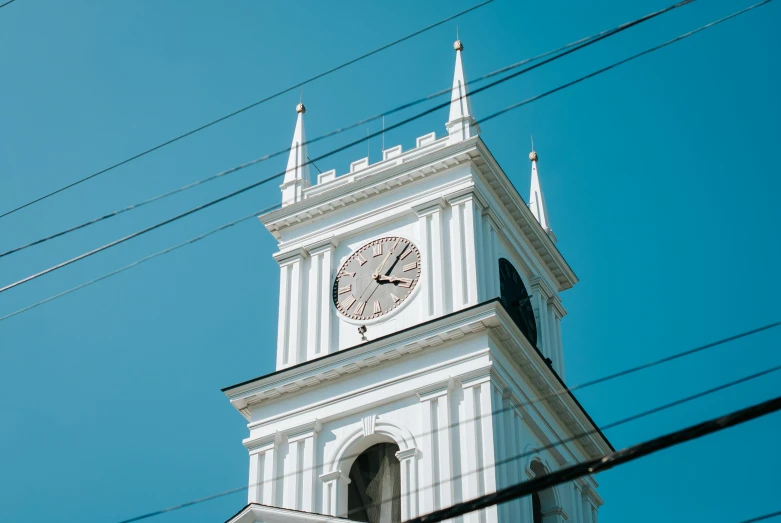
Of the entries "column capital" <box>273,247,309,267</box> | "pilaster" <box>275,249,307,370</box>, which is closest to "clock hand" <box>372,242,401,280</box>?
"pilaster" <box>275,249,307,370</box>

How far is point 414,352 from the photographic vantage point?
136ft

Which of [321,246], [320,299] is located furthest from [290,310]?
[321,246]

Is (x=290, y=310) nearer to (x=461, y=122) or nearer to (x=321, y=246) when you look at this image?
(x=321, y=246)

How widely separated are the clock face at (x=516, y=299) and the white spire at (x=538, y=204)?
13.8ft

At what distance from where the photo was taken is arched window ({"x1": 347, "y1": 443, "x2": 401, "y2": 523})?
40.0m

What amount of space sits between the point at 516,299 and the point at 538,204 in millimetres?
6668

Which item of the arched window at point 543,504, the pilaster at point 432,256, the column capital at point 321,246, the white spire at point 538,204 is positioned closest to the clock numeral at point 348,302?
the column capital at point 321,246

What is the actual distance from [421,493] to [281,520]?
4.73m

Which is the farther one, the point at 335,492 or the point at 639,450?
the point at 335,492

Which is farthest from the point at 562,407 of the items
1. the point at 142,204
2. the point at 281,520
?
the point at 142,204

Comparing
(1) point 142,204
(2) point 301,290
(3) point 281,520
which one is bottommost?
(1) point 142,204

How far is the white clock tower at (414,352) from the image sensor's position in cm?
3991

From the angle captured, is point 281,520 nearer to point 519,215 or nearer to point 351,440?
point 351,440

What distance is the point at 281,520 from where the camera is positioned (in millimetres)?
35594
